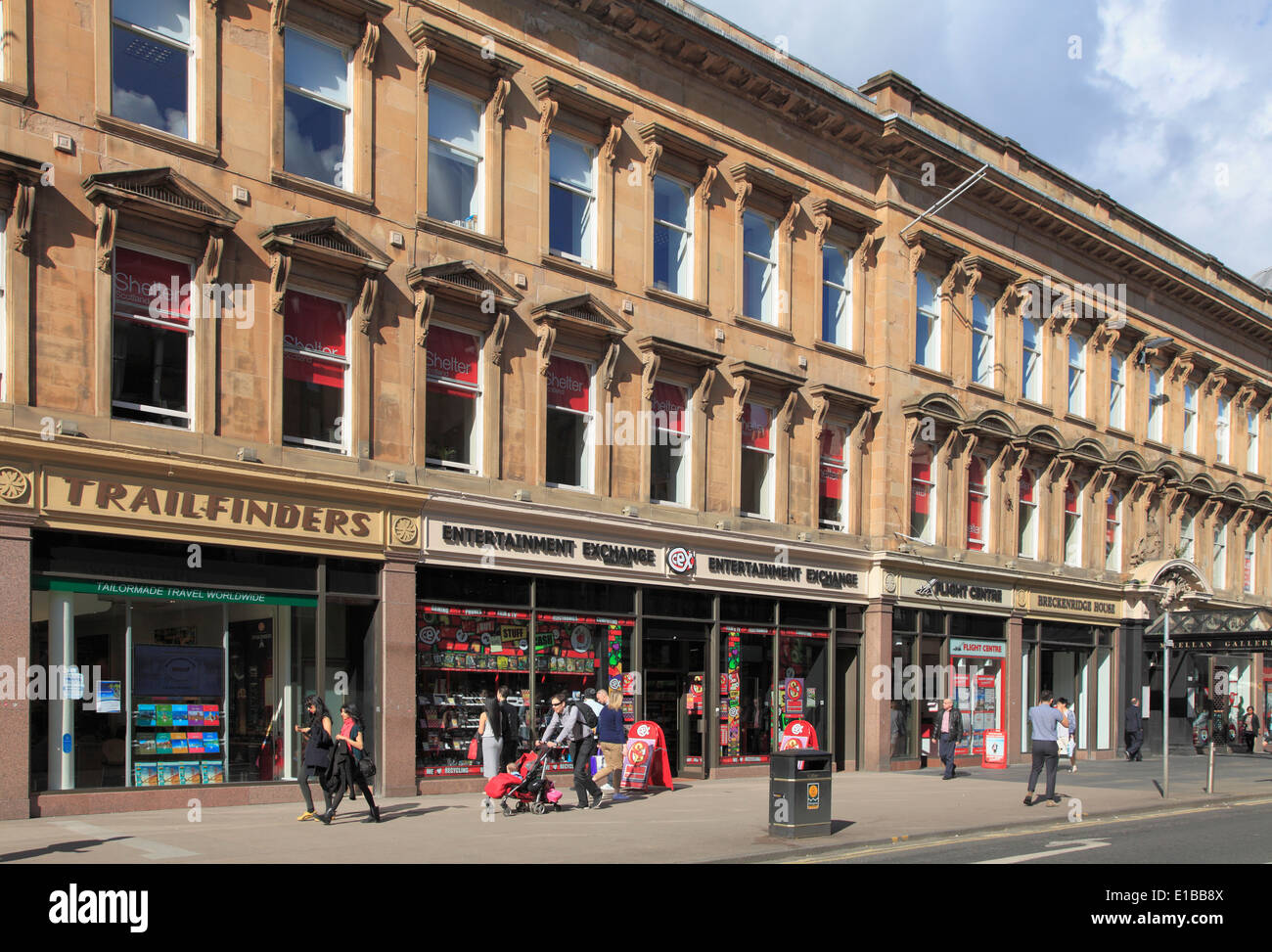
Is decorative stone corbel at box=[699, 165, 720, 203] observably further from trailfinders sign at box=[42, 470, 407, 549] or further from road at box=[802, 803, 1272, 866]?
road at box=[802, 803, 1272, 866]

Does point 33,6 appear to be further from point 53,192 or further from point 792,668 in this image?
point 792,668

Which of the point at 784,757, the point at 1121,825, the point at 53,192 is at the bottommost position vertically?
the point at 1121,825

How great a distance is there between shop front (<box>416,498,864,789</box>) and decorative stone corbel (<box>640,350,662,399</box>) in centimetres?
257

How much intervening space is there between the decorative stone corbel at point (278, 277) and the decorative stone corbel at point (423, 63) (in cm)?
413

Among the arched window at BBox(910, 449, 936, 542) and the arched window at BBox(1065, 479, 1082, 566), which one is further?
the arched window at BBox(1065, 479, 1082, 566)

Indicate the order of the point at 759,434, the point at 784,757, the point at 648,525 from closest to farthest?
the point at 784,757
the point at 648,525
the point at 759,434

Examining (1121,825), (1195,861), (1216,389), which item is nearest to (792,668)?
(1121,825)

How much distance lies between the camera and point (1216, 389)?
1641 inches

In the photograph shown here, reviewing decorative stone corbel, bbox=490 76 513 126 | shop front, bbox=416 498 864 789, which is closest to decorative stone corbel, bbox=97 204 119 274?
shop front, bbox=416 498 864 789

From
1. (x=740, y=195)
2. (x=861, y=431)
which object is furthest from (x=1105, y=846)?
(x=740, y=195)

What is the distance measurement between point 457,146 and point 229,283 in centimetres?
513

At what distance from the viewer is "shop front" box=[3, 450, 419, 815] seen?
15.9 meters

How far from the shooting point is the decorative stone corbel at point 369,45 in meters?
19.6

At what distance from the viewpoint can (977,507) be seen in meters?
32.0
